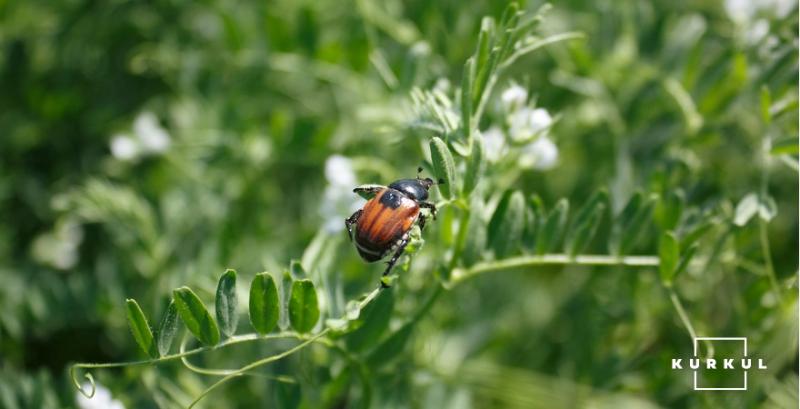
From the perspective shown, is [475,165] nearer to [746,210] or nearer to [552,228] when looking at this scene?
[552,228]

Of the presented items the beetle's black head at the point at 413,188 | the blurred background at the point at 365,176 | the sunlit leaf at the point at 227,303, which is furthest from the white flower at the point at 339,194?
the sunlit leaf at the point at 227,303

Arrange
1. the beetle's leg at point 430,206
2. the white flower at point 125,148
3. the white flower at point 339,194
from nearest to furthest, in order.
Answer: the beetle's leg at point 430,206
the white flower at point 339,194
the white flower at point 125,148

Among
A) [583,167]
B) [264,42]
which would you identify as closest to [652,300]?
[583,167]

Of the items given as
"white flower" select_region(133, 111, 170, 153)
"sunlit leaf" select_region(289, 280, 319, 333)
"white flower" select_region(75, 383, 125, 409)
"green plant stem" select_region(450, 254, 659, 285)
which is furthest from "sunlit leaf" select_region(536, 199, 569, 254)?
"white flower" select_region(133, 111, 170, 153)

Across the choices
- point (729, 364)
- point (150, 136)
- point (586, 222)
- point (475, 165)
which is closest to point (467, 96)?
point (475, 165)

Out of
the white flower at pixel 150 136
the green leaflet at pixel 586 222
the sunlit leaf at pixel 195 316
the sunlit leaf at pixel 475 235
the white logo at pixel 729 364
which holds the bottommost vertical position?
the sunlit leaf at pixel 195 316

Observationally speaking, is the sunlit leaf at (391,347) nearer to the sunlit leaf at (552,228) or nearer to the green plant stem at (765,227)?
the sunlit leaf at (552,228)

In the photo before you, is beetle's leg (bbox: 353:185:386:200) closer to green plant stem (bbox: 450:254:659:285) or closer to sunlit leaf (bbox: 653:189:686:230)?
green plant stem (bbox: 450:254:659:285)

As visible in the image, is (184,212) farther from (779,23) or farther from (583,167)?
(779,23)
